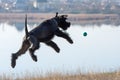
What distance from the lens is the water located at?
2067 cm

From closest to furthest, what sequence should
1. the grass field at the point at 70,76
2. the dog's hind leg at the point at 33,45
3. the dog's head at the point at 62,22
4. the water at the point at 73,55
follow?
the dog's hind leg at the point at 33,45, the dog's head at the point at 62,22, the grass field at the point at 70,76, the water at the point at 73,55

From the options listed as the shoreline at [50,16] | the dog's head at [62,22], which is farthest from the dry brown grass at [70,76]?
the shoreline at [50,16]

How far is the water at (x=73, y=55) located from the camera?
67.8 ft

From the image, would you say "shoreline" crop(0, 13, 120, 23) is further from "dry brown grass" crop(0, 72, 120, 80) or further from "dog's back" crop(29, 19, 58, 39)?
"dog's back" crop(29, 19, 58, 39)

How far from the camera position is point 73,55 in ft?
82.9

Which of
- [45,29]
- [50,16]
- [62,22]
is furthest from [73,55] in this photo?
[50,16]

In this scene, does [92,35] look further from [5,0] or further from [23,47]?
[5,0]

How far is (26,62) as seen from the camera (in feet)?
77.8

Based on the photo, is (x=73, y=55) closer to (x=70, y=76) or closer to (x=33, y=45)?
(x=70, y=76)

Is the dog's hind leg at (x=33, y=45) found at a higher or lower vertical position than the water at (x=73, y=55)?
lower

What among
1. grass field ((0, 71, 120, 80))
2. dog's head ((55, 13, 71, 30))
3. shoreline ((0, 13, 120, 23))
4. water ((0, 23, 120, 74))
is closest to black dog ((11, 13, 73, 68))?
dog's head ((55, 13, 71, 30))

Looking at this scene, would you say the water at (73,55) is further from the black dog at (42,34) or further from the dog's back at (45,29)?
the dog's back at (45,29)

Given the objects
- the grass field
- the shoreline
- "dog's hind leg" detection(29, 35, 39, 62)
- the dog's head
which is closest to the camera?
"dog's hind leg" detection(29, 35, 39, 62)

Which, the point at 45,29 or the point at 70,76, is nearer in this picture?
the point at 45,29
